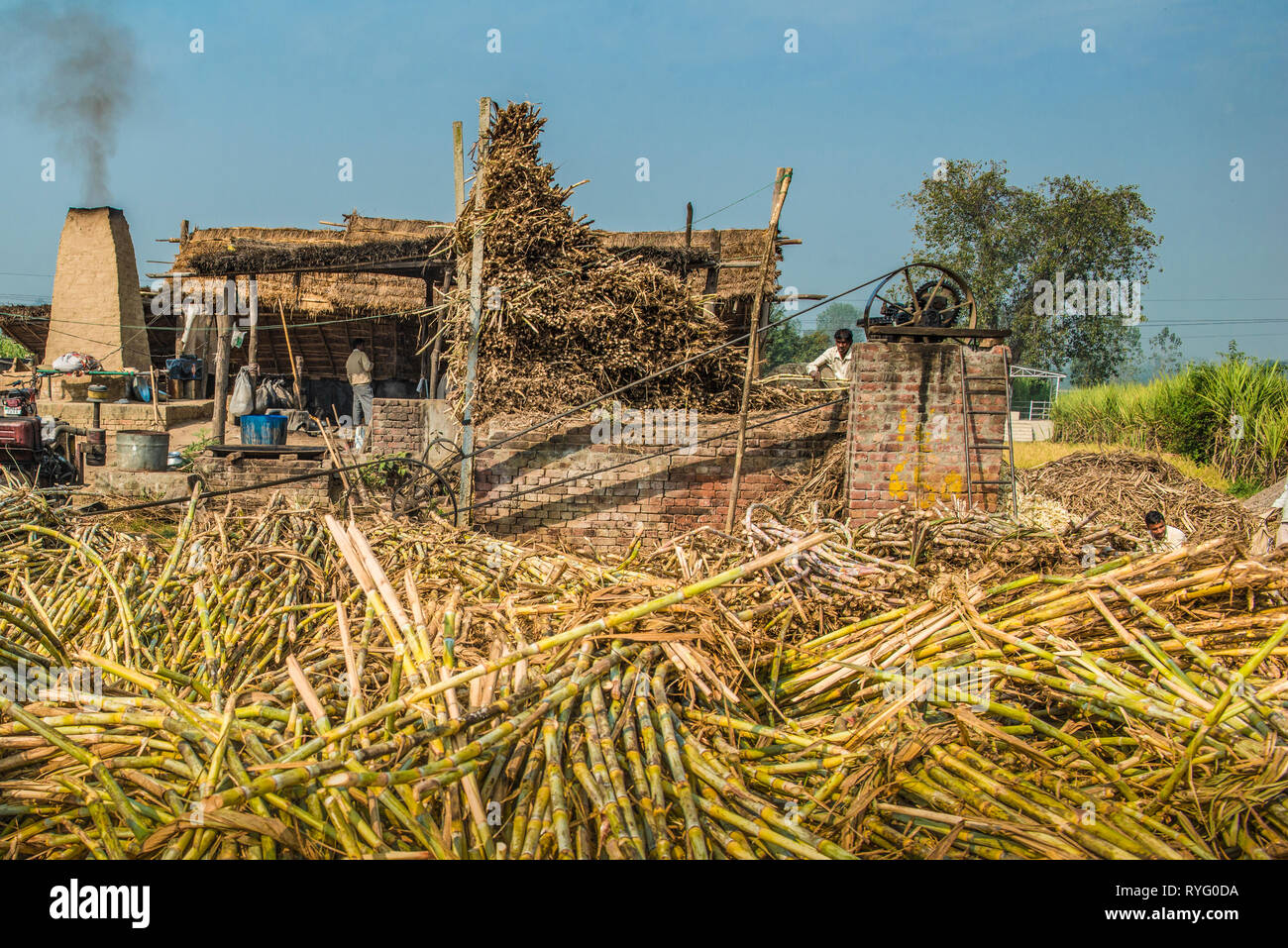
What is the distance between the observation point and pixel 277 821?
1.84 metres

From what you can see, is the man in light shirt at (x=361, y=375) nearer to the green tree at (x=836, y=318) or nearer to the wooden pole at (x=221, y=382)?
the wooden pole at (x=221, y=382)

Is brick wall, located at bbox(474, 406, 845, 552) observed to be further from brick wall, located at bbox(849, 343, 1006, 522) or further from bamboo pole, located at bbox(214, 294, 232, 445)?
bamboo pole, located at bbox(214, 294, 232, 445)

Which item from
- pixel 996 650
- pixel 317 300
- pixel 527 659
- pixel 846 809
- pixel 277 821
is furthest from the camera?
pixel 317 300

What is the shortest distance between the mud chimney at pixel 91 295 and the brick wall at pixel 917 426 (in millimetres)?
18957

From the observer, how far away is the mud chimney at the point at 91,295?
19.4 m

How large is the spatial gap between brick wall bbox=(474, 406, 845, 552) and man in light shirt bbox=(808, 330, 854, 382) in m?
1.37

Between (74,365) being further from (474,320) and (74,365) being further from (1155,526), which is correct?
(1155,526)

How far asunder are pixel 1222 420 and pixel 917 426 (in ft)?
40.0

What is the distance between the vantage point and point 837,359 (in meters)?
8.91

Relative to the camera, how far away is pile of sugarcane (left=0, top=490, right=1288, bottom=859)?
77.3 inches
